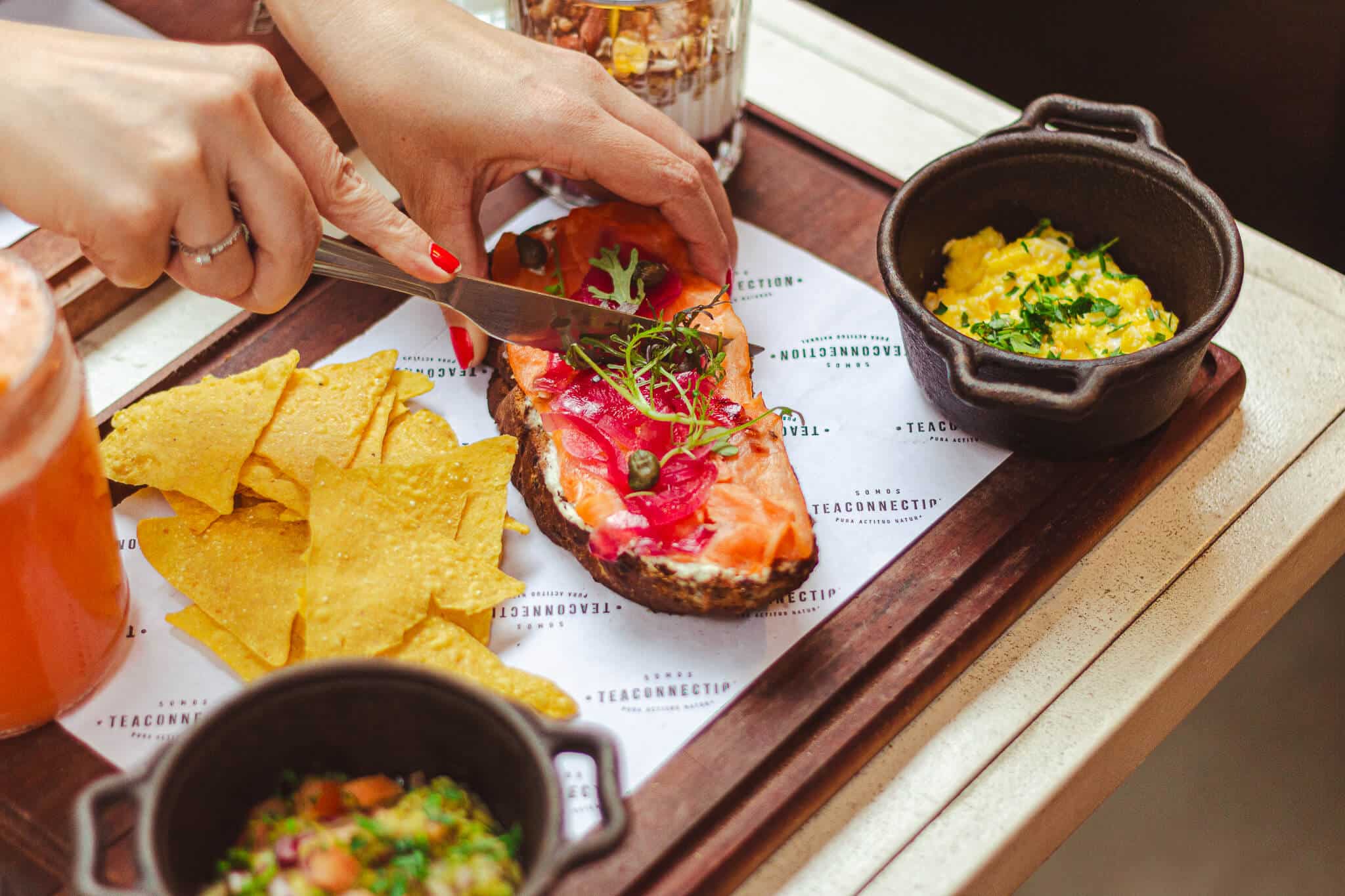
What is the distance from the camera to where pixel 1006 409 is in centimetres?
168

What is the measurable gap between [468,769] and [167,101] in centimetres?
89

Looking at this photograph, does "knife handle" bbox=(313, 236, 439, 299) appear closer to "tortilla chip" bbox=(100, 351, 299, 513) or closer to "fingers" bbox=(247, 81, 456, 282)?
"fingers" bbox=(247, 81, 456, 282)

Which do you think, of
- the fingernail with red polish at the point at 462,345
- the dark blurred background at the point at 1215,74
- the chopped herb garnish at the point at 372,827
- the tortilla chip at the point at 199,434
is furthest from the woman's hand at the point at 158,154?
the dark blurred background at the point at 1215,74

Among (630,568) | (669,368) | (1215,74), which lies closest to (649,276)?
(669,368)

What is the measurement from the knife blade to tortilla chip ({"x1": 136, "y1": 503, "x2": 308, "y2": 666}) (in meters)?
0.41

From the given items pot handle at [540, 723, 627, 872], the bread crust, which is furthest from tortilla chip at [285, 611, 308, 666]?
pot handle at [540, 723, 627, 872]

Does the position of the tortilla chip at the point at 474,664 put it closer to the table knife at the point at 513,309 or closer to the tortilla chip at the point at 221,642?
the tortilla chip at the point at 221,642

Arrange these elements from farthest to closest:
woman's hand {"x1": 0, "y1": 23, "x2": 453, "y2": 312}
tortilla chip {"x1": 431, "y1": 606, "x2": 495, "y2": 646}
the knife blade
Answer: the knife blade, tortilla chip {"x1": 431, "y1": 606, "x2": 495, "y2": 646}, woman's hand {"x1": 0, "y1": 23, "x2": 453, "y2": 312}

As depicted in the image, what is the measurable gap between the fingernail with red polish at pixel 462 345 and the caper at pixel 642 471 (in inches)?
16.5

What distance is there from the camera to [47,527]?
1.46 meters

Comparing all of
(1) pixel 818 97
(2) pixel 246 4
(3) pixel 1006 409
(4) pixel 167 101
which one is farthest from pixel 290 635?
(1) pixel 818 97

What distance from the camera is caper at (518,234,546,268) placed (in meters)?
2.00

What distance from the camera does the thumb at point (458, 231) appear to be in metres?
1.93

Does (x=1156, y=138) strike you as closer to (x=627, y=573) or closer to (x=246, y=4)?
(x=627, y=573)
